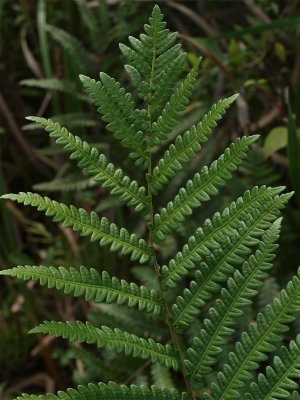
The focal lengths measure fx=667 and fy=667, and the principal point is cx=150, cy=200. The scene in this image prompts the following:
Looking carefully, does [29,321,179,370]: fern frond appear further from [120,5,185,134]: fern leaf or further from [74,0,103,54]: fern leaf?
[74,0,103,54]: fern leaf

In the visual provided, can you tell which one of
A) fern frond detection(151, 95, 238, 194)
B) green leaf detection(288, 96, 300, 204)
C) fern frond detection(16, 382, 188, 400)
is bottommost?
fern frond detection(16, 382, 188, 400)

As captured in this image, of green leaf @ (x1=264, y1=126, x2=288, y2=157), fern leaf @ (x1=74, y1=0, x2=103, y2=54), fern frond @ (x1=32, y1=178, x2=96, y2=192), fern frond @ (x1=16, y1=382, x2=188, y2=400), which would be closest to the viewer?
fern frond @ (x1=16, y1=382, x2=188, y2=400)

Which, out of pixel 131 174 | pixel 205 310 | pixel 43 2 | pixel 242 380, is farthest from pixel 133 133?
pixel 43 2

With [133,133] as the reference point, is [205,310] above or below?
below

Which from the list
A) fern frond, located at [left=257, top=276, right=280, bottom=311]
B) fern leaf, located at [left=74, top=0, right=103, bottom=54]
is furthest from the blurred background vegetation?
fern frond, located at [left=257, top=276, right=280, bottom=311]

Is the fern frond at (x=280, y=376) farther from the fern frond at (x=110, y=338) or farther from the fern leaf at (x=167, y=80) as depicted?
the fern leaf at (x=167, y=80)

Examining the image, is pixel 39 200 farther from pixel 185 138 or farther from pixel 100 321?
pixel 100 321
